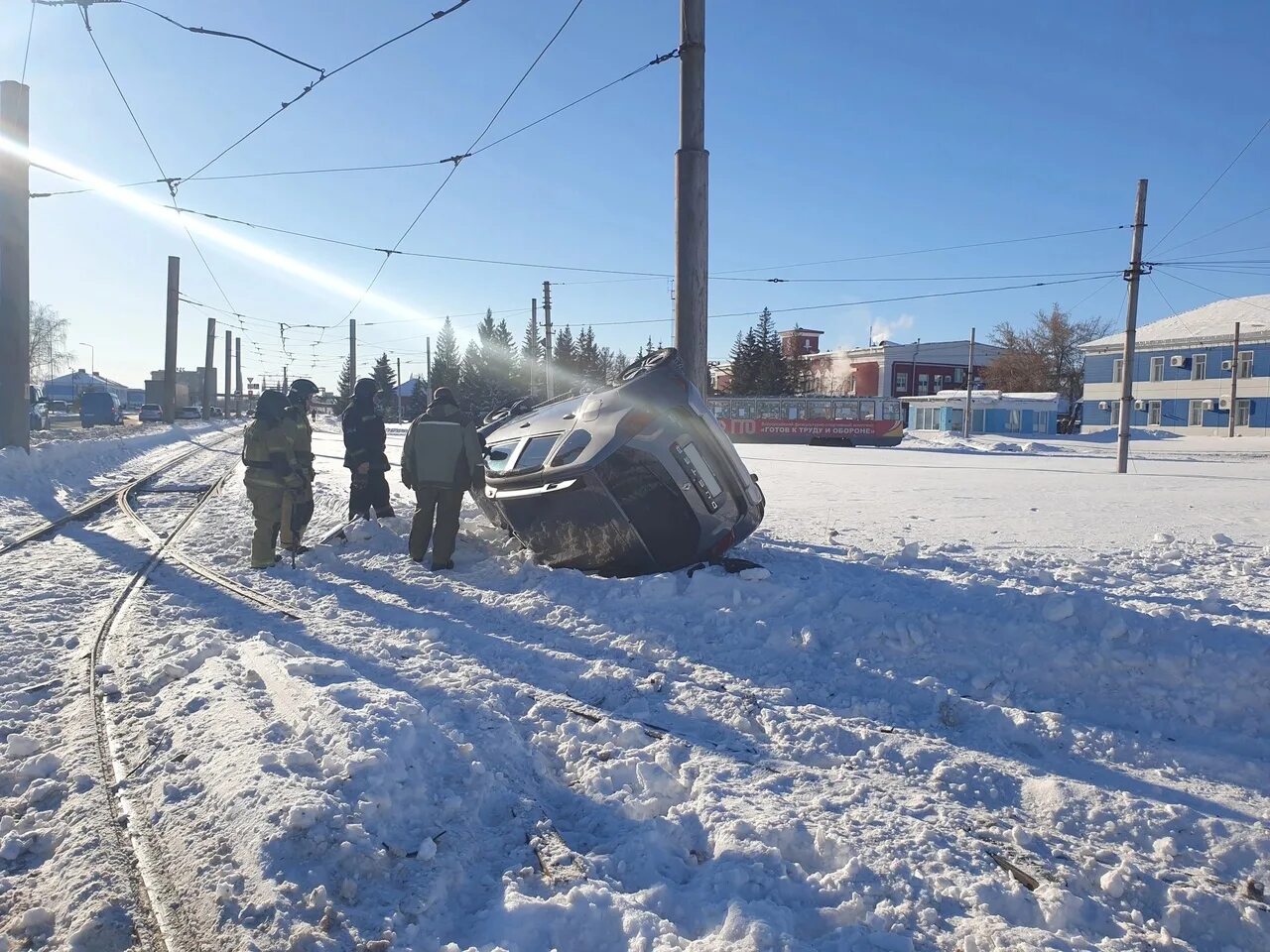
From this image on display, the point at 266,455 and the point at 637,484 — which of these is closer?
the point at 637,484

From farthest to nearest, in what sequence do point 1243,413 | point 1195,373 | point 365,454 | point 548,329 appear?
point 1195,373, point 1243,413, point 548,329, point 365,454

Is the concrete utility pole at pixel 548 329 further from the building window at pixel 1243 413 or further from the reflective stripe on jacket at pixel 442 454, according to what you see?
the building window at pixel 1243 413

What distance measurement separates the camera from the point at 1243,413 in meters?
51.2

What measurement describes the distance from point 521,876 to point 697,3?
7854mm

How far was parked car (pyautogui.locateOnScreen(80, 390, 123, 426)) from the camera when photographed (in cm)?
4897

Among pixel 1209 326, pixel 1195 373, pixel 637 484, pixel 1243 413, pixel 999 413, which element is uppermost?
pixel 1209 326

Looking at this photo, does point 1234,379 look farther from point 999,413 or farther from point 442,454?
point 442,454

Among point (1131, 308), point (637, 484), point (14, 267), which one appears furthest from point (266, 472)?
point (1131, 308)

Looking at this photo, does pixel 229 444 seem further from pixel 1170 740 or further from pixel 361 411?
pixel 1170 740

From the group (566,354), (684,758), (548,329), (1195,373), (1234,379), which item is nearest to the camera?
(684,758)

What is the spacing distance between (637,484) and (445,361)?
2955 inches

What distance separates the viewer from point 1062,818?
3385mm

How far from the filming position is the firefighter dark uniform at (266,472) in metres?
8.09

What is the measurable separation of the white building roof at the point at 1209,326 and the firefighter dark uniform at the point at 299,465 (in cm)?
5833
